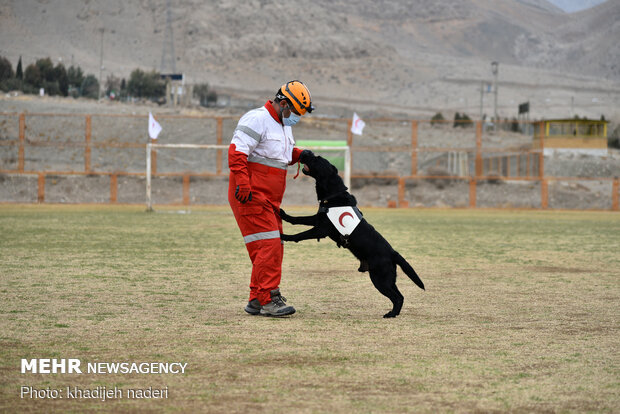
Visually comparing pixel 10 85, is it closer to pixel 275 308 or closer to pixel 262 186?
pixel 262 186

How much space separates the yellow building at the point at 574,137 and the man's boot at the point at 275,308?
47047 mm

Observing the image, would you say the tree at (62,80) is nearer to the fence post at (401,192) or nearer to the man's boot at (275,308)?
the fence post at (401,192)

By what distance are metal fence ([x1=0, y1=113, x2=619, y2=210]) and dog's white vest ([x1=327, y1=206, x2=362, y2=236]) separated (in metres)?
25.2

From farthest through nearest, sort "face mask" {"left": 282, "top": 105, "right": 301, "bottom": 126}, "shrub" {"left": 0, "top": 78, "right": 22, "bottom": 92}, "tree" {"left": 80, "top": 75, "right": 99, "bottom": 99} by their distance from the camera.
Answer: "tree" {"left": 80, "top": 75, "right": 99, "bottom": 99}, "shrub" {"left": 0, "top": 78, "right": 22, "bottom": 92}, "face mask" {"left": 282, "top": 105, "right": 301, "bottom": 126}

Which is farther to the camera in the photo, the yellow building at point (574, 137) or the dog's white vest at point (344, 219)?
the yellow building at point (574, 137)

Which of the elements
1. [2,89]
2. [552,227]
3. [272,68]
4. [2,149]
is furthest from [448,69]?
[552,227]

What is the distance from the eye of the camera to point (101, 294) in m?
8.45

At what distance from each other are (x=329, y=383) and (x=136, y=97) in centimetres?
8894

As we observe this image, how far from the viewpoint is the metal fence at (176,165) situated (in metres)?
34.5

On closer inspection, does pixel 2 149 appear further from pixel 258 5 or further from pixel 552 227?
pixel 258 5

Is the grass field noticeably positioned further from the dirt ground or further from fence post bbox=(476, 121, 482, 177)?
the dirt ground

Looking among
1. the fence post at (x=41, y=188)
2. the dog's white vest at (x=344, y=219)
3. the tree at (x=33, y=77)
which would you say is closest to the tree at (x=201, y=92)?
the tree at (x=33, y=77)

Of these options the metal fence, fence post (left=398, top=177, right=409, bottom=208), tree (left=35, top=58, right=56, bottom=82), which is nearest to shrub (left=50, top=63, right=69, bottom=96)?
tree (left=35, top=58, right=56, bottom=82)

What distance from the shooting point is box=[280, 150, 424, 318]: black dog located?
23.5 ft
